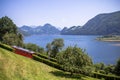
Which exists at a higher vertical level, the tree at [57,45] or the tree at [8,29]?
the tree at [8,29]

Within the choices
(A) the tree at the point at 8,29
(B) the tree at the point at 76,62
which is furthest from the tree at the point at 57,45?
(B) the tree at the point at 76,62

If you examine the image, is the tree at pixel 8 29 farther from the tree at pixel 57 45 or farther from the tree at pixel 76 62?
the tree at pixel 76 62

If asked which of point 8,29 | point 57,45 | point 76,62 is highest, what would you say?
point 8,29

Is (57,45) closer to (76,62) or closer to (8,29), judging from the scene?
(8,29)

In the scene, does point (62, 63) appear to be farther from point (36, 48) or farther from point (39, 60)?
point (36, 48)

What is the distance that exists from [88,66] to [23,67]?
22059mm

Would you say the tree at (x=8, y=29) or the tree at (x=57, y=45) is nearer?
the tree at (x=57, y=45)

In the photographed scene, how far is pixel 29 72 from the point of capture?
3272 centimetres

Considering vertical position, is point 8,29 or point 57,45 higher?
point 8,29

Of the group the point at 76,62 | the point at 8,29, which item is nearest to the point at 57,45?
the point at 8,29

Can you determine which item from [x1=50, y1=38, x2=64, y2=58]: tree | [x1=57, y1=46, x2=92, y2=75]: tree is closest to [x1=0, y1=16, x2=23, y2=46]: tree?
[x1=50, y1=38, x2=64, y2=58]: tree

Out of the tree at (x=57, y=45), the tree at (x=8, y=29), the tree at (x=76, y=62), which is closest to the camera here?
the tree at (x=76, y=62)

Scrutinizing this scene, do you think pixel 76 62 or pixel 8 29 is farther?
pixel 8 29

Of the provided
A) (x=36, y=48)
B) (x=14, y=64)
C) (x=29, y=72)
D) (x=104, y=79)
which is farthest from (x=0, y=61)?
(x=36, y=48)
